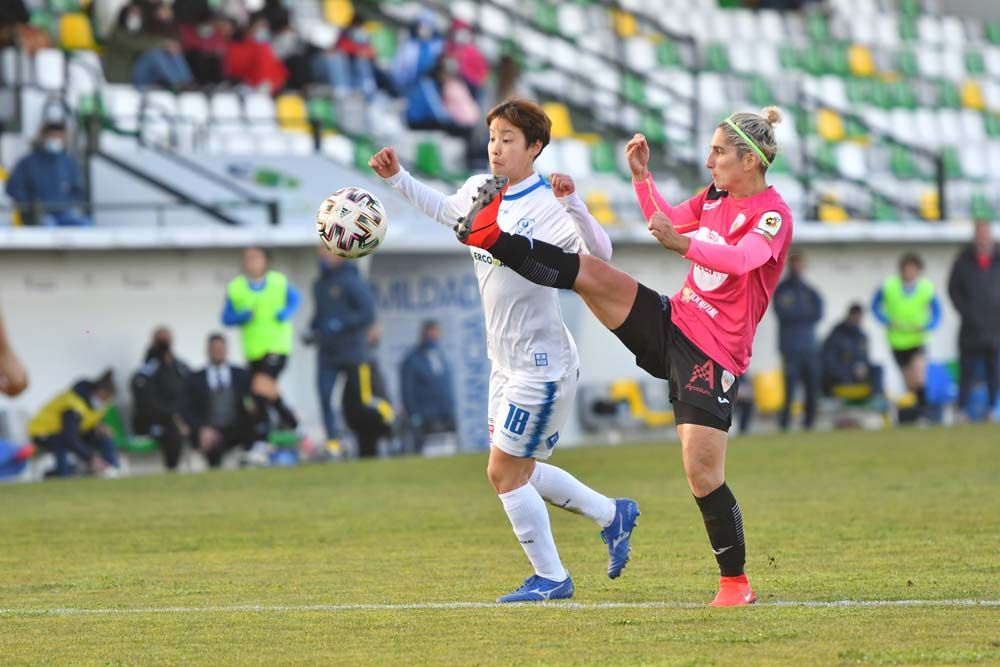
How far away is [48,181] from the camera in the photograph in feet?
56.5

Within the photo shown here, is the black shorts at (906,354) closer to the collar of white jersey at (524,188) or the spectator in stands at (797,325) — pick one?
the spectator in stands at (797,325)

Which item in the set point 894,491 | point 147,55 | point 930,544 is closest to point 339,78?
point 147,55

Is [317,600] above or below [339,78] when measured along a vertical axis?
below

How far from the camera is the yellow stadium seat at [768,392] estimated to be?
898 inches

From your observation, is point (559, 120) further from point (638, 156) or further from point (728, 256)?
point (728, 256)

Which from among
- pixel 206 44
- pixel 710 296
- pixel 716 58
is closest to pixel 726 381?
pixel 710 296

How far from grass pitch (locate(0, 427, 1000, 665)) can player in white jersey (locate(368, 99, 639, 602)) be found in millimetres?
342

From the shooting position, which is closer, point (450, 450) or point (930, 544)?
point (930, 544)

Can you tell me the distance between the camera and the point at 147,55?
A: 2050 centimetres

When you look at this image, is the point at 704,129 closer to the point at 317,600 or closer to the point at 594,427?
the point at 594,427

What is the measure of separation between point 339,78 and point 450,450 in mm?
5168

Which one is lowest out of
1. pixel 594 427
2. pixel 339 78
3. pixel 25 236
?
pixel 594 427

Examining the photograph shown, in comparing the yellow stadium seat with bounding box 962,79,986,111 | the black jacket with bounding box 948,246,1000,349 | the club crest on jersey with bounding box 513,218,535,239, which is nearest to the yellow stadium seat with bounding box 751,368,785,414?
the black jacket with bounding box 948,246,1000,349

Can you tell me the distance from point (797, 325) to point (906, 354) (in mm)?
1397
